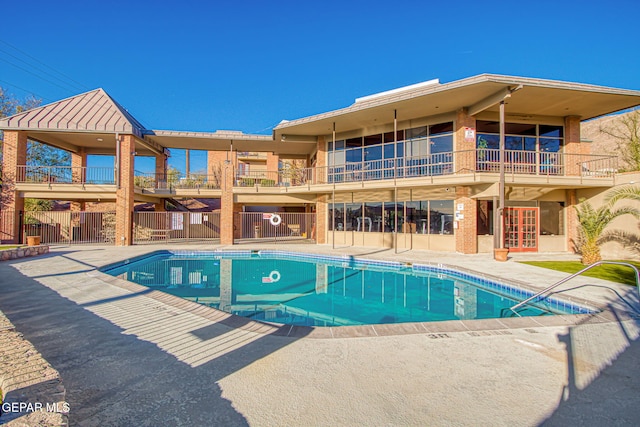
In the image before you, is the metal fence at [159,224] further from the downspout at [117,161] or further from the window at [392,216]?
the window at [392,216]

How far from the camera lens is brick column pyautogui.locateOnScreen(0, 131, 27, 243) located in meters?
15.9

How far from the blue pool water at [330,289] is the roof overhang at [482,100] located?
640cm

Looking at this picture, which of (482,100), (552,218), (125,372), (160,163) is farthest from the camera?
(160,163)

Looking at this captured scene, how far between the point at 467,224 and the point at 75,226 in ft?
73.7

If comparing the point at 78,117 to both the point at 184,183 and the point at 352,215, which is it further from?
the point at 352,215

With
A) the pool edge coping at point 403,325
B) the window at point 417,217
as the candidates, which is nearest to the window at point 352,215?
the window at point 417,217

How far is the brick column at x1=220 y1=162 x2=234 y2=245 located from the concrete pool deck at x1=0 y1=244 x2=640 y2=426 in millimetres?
12040

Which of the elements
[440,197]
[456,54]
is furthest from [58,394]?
[456,54]

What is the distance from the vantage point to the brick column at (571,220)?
14.5 m

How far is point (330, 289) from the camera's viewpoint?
899 cm

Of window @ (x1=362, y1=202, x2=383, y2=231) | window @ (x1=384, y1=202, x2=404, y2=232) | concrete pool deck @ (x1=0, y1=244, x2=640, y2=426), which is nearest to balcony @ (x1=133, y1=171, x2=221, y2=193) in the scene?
window @ (x1=362, y1=202, x2=383, y2=231)

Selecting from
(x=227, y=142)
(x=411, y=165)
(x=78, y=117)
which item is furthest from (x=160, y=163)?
(x=411, y=165)

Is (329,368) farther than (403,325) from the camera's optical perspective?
No

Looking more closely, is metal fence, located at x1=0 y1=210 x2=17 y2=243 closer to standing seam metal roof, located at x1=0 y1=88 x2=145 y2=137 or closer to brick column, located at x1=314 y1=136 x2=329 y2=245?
standing seam metal roof, located at x1=0 y1=88 x2=145 y2=137
